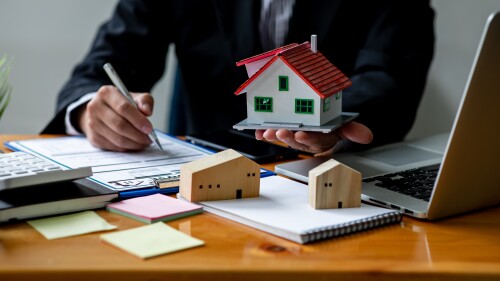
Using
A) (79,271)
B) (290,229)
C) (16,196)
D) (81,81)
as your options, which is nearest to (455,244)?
(290,229)

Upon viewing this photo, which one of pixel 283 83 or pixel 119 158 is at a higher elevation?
pixel 283 83

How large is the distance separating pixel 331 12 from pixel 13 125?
1.43 m

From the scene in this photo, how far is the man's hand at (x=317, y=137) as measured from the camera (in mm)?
906

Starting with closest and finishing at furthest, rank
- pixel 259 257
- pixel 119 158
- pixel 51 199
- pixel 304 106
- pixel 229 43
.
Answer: pixel 259 257
pixel 51 199
pixel 304 106
pixel 119 158
pixel 229 43

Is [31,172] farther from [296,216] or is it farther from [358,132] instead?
[358,132]

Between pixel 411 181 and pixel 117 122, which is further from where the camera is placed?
pixel 117 122

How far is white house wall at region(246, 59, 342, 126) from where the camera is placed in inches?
34.6

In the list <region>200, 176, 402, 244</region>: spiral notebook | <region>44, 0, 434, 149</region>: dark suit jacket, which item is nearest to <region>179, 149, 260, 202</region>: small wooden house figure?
<region>200, 176, 402, 244</region>: spiral notebook

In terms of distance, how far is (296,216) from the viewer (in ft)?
2.54

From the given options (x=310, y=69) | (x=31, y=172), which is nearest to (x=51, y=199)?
(x=31, y=172)

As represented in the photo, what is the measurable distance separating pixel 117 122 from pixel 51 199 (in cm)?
35

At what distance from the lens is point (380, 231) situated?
776mm

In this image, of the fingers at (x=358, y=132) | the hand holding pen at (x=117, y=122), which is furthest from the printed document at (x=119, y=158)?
the fingers at (x=358, y=132)

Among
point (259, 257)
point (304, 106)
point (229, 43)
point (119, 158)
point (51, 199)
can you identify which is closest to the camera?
point (259, 257)
